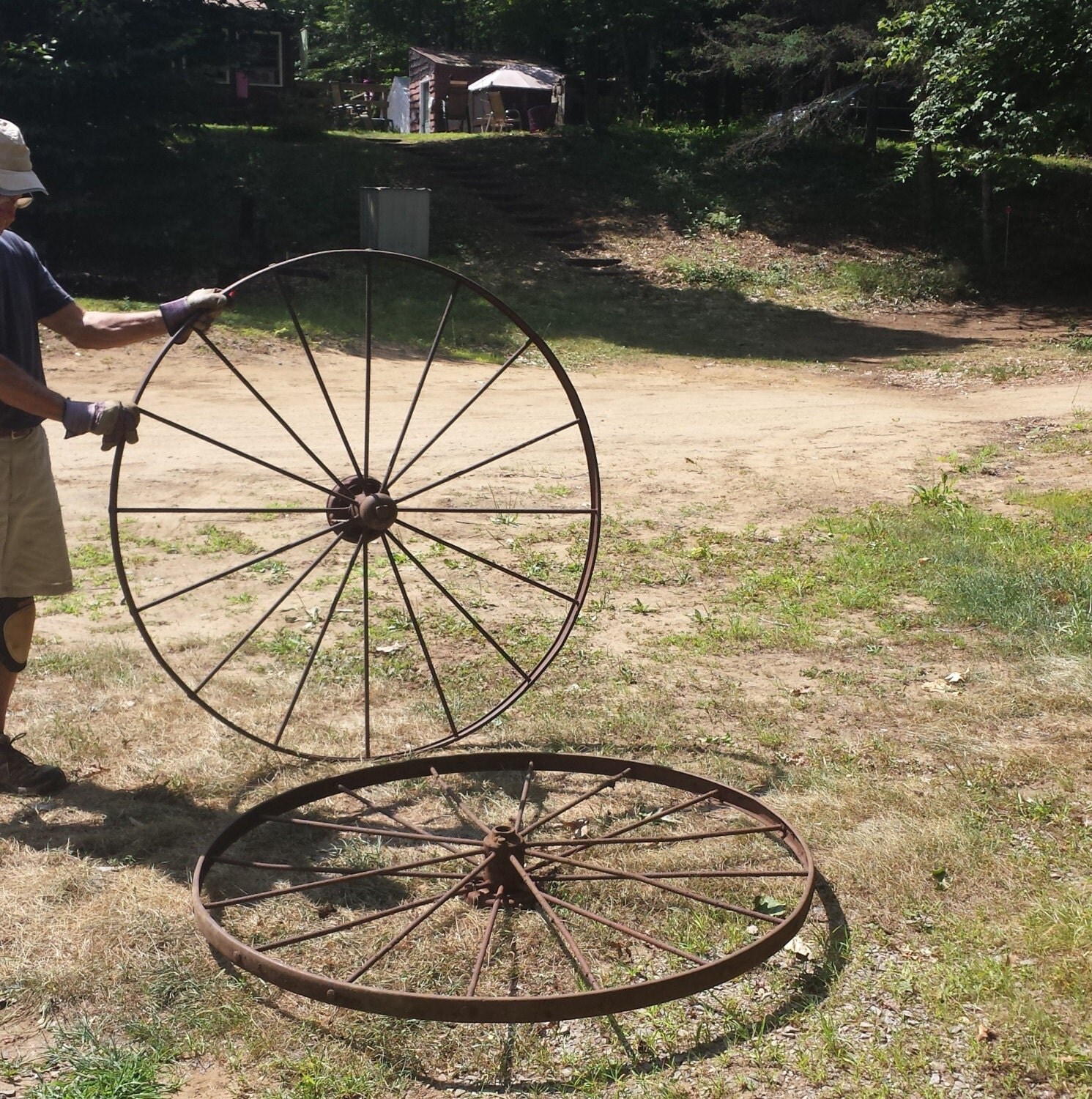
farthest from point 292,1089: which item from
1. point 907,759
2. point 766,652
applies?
point 766,652

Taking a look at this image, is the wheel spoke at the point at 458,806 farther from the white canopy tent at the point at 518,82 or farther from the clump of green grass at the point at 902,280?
the white canopy tent at the point at 518,82

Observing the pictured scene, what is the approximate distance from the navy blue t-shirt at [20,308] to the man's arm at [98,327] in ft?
0.32

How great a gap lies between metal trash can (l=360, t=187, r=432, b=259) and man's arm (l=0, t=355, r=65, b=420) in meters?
14.0

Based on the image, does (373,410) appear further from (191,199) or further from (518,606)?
(191,199)

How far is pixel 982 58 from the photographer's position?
1634 cm

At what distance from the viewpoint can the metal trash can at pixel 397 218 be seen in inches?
680

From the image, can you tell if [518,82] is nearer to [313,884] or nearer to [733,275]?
[733,275]

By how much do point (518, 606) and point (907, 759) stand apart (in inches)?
85.0

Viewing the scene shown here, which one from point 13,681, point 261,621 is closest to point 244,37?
point 13,681

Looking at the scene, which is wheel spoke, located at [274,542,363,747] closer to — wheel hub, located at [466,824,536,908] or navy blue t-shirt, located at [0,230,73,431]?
wheel hub, located at [466,824,536,908]

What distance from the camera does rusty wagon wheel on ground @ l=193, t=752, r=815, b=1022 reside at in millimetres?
2955

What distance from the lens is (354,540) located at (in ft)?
12.6

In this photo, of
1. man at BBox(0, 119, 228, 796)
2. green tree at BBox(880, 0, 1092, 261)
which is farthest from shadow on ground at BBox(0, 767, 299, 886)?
green tree at BBox(880, 0, 1092, 261)

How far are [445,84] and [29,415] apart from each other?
33.1m
